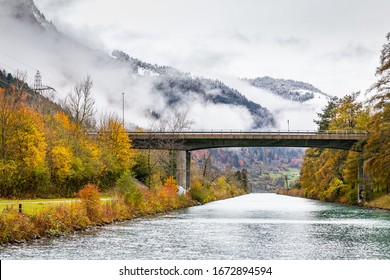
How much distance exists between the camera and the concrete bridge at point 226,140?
4045 inches

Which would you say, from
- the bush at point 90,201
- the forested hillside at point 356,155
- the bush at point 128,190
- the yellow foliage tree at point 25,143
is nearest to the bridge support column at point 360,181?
the forested hillside at point 356,155

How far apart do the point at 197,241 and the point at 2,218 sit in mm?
11711

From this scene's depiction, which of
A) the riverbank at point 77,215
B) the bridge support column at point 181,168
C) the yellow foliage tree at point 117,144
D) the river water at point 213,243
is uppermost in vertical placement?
the yellow foliage tree at point 117,144

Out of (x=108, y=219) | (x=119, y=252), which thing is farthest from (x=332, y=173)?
(x=119, y=252)

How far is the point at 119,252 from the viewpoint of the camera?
32125 mm

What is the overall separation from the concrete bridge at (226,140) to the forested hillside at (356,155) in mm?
4430

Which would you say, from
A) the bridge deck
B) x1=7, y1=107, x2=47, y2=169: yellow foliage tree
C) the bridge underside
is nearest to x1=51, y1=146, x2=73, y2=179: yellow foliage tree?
x1=7, y1=107, x2=47, y2=169: yellow foliage tree

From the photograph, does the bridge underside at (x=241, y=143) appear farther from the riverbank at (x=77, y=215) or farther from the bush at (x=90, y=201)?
the bush at (x=90, y=201)

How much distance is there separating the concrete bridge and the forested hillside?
4.43 meters

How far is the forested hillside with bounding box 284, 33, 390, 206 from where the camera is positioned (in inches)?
2606

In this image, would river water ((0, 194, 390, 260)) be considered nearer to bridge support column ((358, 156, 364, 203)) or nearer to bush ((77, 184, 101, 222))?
bush ((77, 184, 101, 222))

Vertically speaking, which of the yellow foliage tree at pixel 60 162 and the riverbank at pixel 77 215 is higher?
the yellow foliage tree at pixel 60 162

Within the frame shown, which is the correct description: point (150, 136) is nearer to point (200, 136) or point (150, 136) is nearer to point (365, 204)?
point (200, 136)
